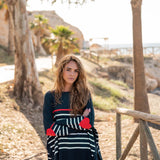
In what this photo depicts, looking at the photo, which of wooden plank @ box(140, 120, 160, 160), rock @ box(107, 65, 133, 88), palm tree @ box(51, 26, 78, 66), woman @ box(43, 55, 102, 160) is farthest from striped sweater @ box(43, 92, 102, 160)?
rock @ box(107, 65, 133, 88)

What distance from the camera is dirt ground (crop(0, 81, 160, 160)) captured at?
483 cm

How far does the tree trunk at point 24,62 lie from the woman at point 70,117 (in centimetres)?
582

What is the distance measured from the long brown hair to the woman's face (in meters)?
0.04

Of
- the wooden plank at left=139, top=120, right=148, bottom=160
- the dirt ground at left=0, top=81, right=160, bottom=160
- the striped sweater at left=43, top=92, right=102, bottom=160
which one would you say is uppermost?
the striped sweater at left=43, top=92, right=102, bottom=160

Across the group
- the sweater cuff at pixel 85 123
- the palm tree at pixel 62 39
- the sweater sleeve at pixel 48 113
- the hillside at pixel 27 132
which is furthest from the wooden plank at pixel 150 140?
the palm tree at pixel 62 39

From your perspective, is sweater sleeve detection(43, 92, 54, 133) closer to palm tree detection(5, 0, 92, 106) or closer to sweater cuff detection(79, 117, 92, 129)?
sweater cuff detection(79, 117, 92, 129)

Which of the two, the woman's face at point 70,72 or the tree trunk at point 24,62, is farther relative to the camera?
the tree trunk at point 24,62

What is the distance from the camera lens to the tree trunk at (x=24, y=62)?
7.95 meters

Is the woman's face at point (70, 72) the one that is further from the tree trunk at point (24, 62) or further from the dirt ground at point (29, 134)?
the tree trunk at point (24, 62)

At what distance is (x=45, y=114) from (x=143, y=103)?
18.9ft

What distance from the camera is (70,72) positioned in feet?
8.25

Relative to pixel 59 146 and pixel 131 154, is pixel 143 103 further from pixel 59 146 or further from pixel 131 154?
pixel 59 146

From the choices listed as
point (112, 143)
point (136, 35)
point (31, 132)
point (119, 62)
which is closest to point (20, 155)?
point (31, 132)

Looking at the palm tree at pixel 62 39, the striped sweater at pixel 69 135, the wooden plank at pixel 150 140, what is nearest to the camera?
the striped sweater at pixel 69 135
